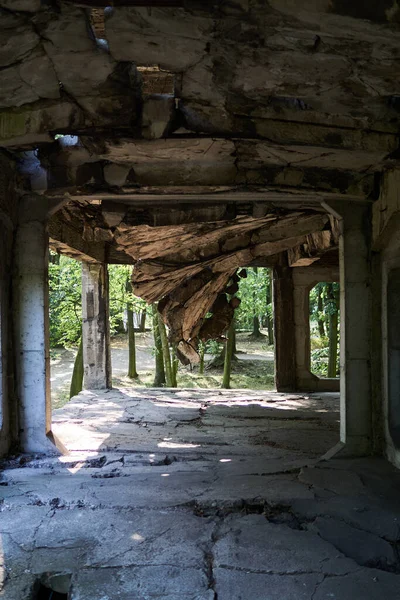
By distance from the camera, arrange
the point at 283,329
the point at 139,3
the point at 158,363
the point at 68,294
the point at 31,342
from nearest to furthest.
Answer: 1. the point at 139,3
2. the point at 31,342
3. the point at 283,329
4. the point at 68,294
5. the point at 158,363

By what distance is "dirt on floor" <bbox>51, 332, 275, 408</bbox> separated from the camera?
14.3 meters

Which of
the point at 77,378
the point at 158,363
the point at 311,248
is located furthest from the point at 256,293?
the point at 311,248

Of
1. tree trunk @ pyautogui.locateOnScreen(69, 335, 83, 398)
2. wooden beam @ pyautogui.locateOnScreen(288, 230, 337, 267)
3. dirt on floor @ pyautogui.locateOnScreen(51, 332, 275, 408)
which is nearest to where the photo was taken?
wooden beam @ pyautogui.locateOnScreen(288, 230, 337, 267)

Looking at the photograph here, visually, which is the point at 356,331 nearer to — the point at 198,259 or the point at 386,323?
the point at 386,323

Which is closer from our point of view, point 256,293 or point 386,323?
point 386,323

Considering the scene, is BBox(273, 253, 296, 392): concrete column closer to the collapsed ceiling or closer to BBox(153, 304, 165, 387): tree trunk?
the collapsed ceiling

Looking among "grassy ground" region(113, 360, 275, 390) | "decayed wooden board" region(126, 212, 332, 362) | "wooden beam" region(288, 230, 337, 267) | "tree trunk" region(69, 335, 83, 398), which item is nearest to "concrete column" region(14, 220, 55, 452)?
"decayed wooden board" region(126, 212, 332, 362)

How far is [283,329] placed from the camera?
29.9 feet

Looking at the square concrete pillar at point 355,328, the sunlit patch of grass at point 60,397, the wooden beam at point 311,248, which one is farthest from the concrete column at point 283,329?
the sunlit patch of grass at point 60,397

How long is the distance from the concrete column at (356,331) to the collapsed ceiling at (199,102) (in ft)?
1.07

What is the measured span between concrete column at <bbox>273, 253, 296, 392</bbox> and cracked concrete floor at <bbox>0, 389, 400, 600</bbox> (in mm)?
3804

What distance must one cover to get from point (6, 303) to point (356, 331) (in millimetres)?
3481

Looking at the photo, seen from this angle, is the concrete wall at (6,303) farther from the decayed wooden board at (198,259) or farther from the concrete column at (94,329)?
the concrete column at (94,329)

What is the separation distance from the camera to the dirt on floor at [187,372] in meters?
14.3
